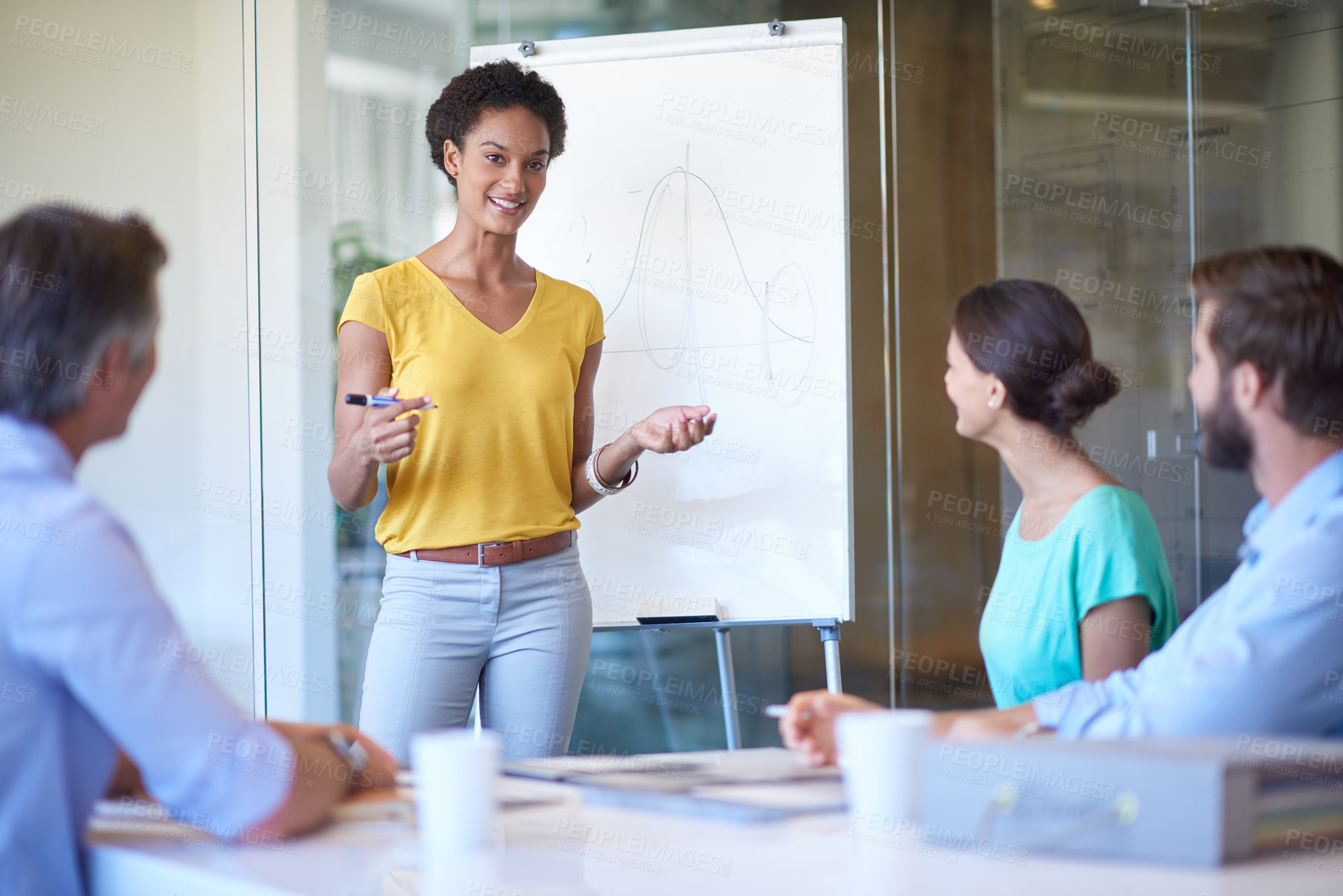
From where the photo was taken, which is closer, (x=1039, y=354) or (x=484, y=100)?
(x=1039, y=354)

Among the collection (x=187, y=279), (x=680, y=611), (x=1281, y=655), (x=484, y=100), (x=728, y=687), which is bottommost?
(x=728, y=687)

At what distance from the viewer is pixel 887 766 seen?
932 millimetres

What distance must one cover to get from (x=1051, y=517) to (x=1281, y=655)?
0.75 m

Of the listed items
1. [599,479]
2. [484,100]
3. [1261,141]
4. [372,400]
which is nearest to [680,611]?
[599,479]

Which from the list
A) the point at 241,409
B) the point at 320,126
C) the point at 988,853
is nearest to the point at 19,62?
the point at 320,126

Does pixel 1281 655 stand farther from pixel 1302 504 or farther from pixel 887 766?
pixel 887 766

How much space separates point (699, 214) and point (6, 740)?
6.55 ft

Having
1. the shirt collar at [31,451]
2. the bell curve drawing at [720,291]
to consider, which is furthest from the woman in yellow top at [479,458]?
the shirt collar at [31,451]

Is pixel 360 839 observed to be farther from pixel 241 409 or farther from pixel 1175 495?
pixel 1175 495

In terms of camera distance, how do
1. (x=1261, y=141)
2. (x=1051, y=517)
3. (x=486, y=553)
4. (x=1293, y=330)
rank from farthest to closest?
(x=1261, y=141), (x=486, y=553), (x=1051, y=517), (x=1293, y=330)

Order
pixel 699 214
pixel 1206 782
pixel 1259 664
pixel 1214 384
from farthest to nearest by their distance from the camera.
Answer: pixel 699 214
pixel 1214 384
pixel 1259 664
pixel 1206 782

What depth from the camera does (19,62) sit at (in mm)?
2943

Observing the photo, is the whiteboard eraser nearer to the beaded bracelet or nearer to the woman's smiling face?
the beaded bracelet

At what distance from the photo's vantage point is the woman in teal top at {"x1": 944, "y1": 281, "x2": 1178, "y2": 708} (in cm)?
162
